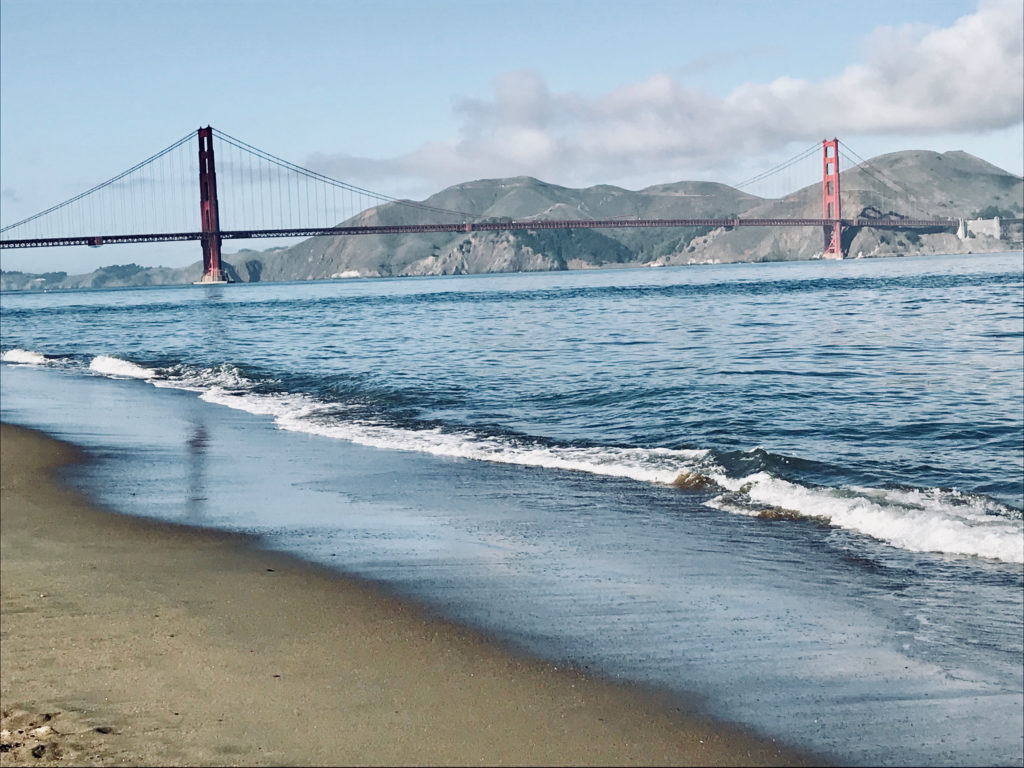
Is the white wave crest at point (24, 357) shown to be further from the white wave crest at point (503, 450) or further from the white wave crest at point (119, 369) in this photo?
the white wave crest at point (503, 450)

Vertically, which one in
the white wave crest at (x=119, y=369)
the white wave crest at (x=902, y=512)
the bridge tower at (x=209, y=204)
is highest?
the bridge tower at (x=209, y=204)

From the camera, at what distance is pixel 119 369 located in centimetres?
1759

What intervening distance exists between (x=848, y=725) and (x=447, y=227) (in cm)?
6591

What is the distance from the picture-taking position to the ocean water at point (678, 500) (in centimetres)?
315

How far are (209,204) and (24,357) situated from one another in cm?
5918

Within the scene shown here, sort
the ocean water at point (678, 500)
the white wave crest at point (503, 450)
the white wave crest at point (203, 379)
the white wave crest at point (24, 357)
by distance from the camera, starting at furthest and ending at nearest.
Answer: the white wave crest at point (24, 357) < the white wave crest at point (203, 379) < the white wave crest at point (503, 450) < the ocean water at point (678, 500)

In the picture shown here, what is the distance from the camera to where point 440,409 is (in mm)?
10836

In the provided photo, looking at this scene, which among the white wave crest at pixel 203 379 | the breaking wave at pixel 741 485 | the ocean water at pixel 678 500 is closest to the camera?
the ocean water at pixel 678 500

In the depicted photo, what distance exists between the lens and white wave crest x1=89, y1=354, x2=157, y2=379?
16453 mm

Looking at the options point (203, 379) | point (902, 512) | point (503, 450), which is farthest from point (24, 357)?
point (902, 512)

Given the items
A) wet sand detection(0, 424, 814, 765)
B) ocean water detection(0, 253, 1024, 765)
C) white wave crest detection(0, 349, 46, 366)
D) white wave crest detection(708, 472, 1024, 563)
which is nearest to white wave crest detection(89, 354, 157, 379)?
ocean water detection(0, 253, 1024, 765)

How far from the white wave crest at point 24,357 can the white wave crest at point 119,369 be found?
1.28m

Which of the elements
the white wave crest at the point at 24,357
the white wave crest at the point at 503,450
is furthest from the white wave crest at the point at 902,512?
the white wave crest at the point at 24,357

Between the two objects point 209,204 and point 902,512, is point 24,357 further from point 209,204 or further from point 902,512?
point 209,204
